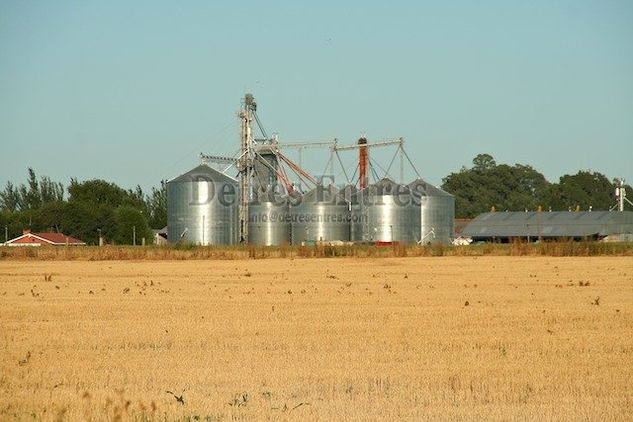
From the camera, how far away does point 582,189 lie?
16488cm

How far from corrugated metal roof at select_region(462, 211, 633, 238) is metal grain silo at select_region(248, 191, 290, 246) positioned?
29306mm

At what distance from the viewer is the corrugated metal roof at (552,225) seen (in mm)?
113188

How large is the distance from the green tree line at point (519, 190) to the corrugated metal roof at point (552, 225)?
38.3 meters

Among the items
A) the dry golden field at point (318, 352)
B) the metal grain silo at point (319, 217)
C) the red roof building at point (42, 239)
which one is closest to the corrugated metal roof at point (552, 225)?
the metal grain silo at point (319, 217)

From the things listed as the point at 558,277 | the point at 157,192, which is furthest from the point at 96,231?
the point at 558,277

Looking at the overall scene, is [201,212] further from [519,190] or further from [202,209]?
[519,190]

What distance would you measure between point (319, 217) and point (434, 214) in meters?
12.1

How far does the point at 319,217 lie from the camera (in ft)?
315

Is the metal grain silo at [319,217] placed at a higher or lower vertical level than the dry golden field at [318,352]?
higher

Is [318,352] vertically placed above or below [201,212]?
below

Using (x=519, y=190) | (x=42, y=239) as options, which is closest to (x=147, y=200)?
(x=42, y=239)

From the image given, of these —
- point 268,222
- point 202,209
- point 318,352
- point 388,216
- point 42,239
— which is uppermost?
point 202,209

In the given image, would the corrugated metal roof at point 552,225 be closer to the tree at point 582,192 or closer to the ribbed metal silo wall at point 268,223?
the ribbed metal silo wall at point 268,223

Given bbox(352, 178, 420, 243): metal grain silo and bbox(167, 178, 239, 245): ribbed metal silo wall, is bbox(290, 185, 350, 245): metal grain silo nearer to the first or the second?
bbox(352, 178, 420, 243): metal grain silo
